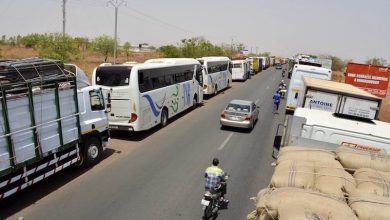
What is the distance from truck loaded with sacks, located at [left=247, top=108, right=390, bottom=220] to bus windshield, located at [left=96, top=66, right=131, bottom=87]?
362 inches

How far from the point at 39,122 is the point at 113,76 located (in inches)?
259

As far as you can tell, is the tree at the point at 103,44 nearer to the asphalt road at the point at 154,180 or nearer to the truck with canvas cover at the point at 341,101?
the asphalt road at the point at 154,180

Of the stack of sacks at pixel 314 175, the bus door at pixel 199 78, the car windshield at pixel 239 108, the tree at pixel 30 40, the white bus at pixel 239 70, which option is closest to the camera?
the stack of sacks at pixel 314 175

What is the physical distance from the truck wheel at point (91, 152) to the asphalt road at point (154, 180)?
0.30 m

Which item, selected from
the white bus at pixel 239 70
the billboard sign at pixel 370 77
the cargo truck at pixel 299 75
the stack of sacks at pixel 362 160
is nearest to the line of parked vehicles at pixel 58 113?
the stack of sacks at pixel 362 160

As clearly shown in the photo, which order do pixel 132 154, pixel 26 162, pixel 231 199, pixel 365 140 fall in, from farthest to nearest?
pixel 132 154, pixel 231 199, pixel 26 162, pixel 365 140

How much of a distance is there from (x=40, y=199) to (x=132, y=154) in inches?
194

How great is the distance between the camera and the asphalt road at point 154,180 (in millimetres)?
9211

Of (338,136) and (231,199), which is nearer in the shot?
(338,136)

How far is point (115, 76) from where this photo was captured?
626 inches

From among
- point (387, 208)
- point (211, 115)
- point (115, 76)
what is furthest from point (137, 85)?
point (387, 208)

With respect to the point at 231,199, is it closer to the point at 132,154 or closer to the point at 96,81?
the point at 132,154

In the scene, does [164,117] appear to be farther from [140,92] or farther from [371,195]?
[371,195]

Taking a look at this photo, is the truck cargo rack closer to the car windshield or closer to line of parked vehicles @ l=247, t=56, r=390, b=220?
line of parked vehicles @ l=247, t=56, r=390, b=220
